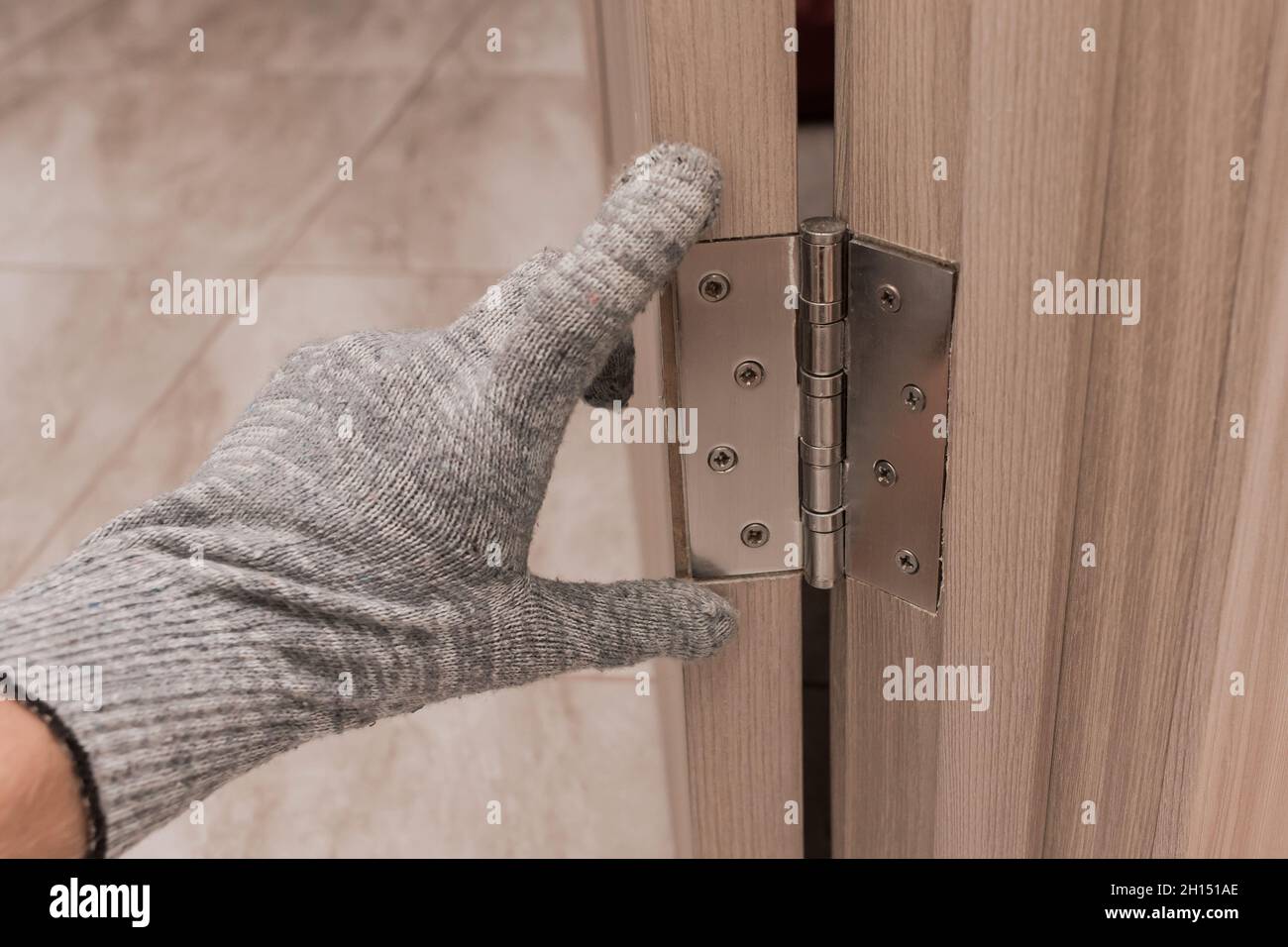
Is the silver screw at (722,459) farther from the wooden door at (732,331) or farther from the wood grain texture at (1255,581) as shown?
the wood grain texture at (1255,581)

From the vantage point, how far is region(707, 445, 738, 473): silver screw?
0.49m

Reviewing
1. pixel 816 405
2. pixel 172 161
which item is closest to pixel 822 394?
pixel 816 405

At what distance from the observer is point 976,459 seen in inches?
17.3

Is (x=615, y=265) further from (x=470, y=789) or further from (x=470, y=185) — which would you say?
(x=470, y=185)

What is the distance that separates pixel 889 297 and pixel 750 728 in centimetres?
22

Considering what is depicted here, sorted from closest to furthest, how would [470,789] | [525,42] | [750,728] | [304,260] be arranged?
[750,728]
[470,789]
[304,260]
[525,42]

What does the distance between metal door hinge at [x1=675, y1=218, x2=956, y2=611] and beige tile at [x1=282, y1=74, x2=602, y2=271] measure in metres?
1.20

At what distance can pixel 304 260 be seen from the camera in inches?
67.7

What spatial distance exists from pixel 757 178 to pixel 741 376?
0.08m

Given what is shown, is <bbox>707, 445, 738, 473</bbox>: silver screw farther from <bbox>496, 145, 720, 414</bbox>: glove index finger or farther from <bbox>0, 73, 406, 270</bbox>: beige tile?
<bbox>0, 73, 406, 270</bbox>: beige tile

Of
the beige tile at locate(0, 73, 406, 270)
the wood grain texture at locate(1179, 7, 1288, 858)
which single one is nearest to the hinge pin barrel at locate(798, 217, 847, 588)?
the wood grain texture at locate(1179, 7, 1288, 858)

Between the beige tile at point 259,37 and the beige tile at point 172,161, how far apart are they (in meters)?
0.06

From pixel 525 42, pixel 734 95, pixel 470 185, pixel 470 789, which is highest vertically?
pixel 525 42
